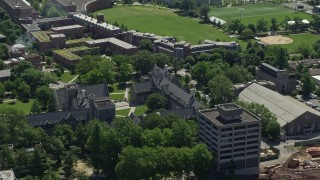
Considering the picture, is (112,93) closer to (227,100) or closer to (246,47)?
(227,100)

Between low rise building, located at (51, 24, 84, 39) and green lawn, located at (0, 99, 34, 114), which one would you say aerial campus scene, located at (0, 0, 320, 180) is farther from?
green lawn, located at (0, 99, 34, 114)

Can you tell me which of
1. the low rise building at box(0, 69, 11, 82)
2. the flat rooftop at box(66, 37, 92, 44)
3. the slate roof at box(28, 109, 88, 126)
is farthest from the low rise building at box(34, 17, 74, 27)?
the slate roof at box(28, 109, 88, 126)

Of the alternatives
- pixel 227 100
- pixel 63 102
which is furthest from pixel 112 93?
pixel 227 100

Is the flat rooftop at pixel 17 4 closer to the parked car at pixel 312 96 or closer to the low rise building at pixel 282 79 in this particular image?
the low rise building at pixel 282 79

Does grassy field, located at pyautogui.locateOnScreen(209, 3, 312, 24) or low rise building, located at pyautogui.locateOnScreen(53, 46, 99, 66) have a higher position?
grassy field, located at pyautogui.locateOnScreen(209, 3, 312, 24)

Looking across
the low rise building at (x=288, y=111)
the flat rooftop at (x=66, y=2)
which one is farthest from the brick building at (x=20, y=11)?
the low rise building at (x=288, y=111)
